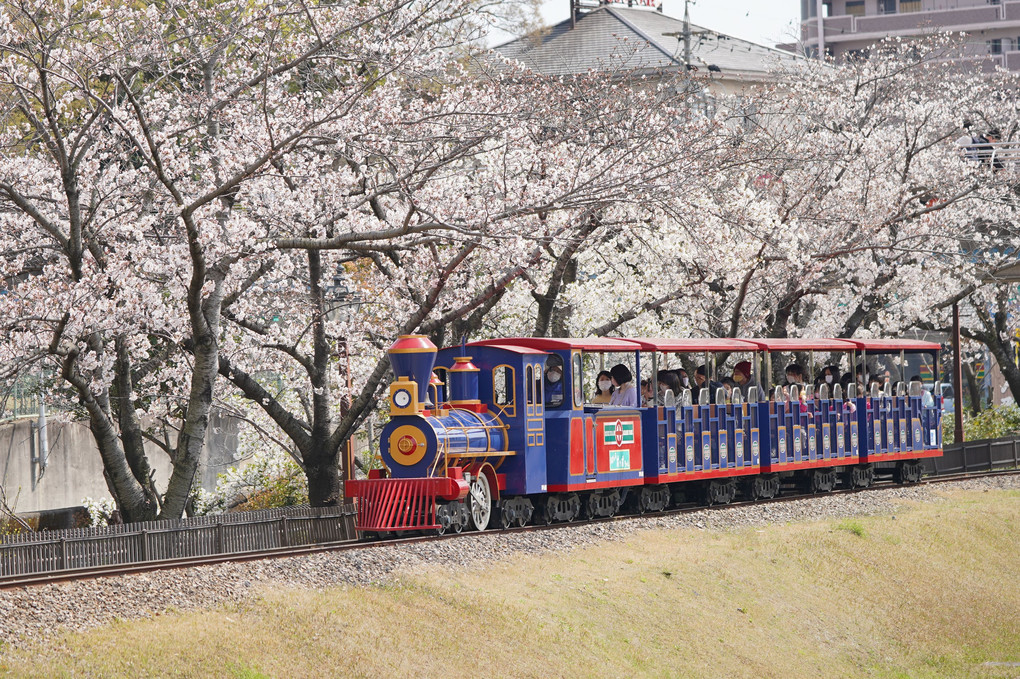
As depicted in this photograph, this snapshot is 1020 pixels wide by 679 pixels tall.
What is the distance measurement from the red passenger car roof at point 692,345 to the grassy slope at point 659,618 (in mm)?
2893

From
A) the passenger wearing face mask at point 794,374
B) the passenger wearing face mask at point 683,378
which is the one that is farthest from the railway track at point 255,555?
the passenger wearing face mask at point 794,374

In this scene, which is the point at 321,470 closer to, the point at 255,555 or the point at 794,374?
the point at 255,555

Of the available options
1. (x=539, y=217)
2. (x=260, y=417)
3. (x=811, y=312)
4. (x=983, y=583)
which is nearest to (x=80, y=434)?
(x=260, y=417)

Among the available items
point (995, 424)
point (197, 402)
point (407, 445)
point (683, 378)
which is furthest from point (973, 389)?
point (197, 402)

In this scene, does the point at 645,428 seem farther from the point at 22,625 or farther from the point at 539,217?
the point at 22,625

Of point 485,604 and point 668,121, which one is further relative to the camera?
point 668,121

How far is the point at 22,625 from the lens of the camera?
10.8 meters

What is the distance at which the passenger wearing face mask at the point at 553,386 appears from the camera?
1795 centimetres

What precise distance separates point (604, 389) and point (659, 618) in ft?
18.1

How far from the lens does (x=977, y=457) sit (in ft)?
99.9

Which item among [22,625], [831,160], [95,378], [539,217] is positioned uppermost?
[831,160]

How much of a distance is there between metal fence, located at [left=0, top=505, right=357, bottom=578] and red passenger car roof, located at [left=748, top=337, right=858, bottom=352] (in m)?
8.38

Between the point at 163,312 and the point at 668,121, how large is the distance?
1063 cm

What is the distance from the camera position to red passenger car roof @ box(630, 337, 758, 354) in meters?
19.1
